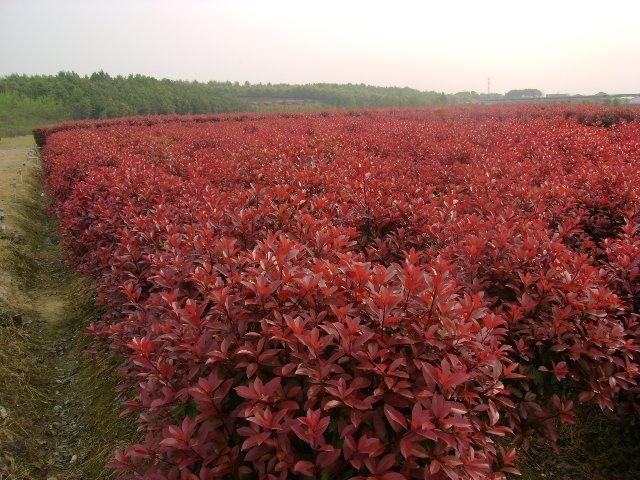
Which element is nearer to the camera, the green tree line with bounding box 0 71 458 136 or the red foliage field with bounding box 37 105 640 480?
the red foliage field with bounding box 37 105 640 480

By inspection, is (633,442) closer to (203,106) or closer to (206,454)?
(206,454)

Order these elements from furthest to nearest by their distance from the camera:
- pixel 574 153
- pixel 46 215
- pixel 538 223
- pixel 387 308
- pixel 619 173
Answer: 1. pixel 46 215
2. pixel 574 153
3. pixel 619 173
4. pixel 538 223
5. pixel 387 308

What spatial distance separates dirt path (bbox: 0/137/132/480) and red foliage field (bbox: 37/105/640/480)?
851 millimetres

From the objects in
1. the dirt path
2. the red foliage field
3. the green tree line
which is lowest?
the dirt path

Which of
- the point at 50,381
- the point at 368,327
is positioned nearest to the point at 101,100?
the point at 50,381

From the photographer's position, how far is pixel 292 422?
4.99ft

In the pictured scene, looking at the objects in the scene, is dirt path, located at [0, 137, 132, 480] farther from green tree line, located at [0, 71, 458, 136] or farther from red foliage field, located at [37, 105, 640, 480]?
green tree line, located at [0, 71, 458, 136]

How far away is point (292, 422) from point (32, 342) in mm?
4573

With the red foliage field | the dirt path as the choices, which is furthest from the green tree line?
the red foliage field

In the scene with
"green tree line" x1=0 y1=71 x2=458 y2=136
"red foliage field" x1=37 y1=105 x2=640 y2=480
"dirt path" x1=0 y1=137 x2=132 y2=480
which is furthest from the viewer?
"green tree line" x1=0 y1=71 x2=458 y2=136

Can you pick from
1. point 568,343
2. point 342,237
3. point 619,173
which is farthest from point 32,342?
point 619,173

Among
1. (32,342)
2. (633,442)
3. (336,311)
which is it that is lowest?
(32,342)

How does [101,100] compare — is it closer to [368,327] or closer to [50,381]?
[50,381]

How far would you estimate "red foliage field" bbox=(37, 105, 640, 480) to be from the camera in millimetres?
1586
